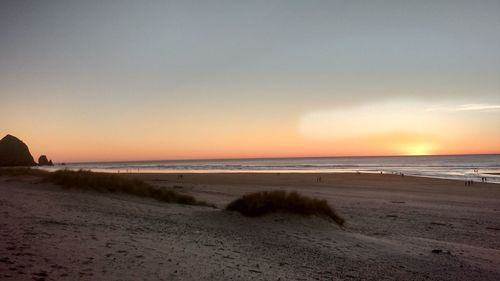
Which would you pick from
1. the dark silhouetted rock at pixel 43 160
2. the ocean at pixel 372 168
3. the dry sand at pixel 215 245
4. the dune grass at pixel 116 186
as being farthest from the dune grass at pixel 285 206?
the dark silhouetted rock at pixel 43 160

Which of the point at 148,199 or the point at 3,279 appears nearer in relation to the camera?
the point at 3,279

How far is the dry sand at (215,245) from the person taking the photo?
6652mm

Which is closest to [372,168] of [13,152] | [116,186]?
[116,186]

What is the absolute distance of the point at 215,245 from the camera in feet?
30.5

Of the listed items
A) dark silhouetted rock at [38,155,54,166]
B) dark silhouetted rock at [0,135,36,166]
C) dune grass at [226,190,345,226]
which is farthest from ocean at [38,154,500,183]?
dune grass at [226,190,345,226]

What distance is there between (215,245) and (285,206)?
489 centimetres

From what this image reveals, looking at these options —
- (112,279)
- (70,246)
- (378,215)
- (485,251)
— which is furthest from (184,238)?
(378,215)

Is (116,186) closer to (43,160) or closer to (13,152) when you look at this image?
(13,152)

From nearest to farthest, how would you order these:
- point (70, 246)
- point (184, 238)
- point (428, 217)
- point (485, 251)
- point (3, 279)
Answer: point (3, 279) → point (70, 246) → point (184, 238) → point (485, 251) → point (428, 217)

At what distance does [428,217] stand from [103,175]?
1514 centimetres

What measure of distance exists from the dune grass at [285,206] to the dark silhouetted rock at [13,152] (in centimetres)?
8941

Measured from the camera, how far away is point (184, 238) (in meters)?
9.66

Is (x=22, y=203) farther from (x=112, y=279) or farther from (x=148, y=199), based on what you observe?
(x=112, y=279)

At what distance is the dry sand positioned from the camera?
6.65 m
